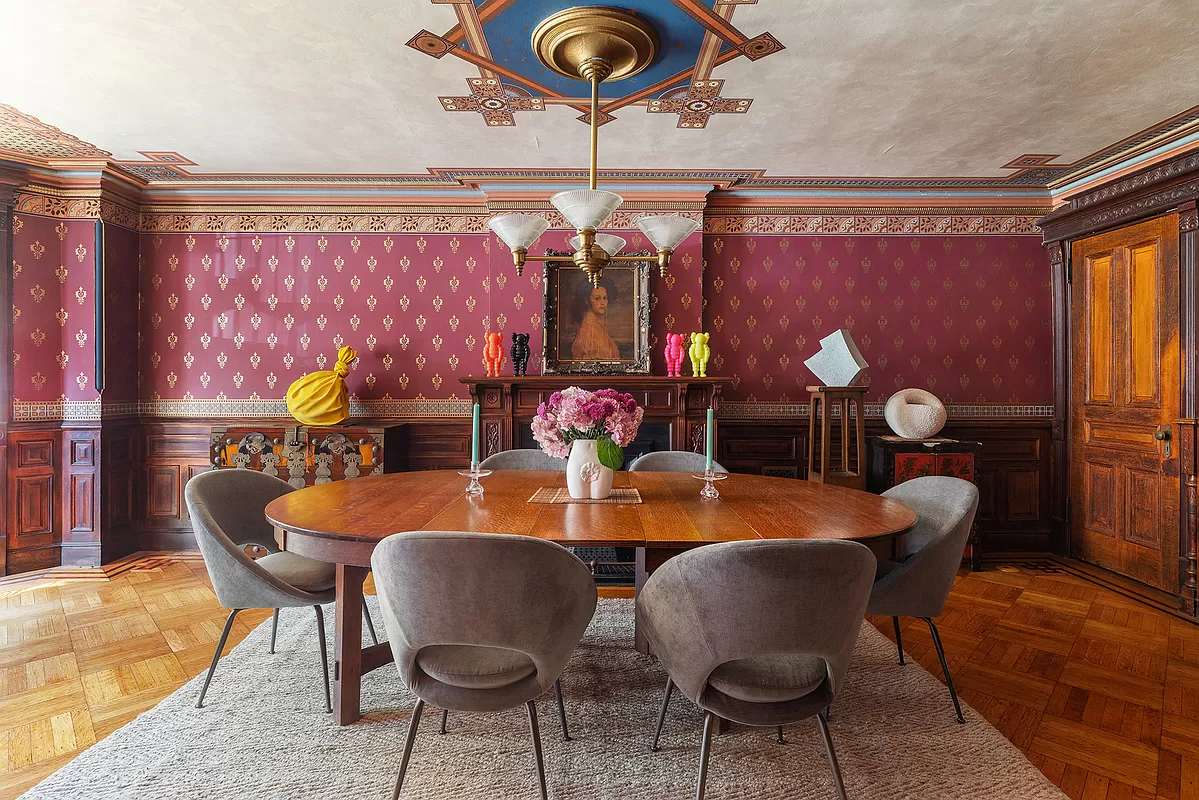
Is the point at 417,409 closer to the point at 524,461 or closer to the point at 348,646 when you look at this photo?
the point at 524,461

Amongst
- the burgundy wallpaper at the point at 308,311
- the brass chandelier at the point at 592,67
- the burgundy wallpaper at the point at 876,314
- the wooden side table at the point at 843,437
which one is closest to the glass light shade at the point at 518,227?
the brass chandelier at the point at 592,67

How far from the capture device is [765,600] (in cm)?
151

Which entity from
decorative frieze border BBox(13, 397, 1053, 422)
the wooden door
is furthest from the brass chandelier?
the wooden door

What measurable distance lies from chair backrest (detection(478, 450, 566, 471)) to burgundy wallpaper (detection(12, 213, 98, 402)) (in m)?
3.27

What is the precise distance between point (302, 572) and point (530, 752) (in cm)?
113

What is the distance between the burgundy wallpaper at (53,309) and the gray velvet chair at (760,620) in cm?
488

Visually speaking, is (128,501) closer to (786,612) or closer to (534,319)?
(534,319)

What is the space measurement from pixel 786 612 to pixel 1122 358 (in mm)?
4161

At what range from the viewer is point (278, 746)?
7.10ft

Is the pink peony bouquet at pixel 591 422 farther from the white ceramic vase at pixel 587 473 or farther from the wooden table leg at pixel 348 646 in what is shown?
the wooden table leg at pixel 348 646

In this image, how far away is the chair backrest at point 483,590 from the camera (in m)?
1.51

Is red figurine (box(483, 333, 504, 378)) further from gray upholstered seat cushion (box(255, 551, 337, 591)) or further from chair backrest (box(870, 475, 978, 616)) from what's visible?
chair backrest (box(870, 475, 978, 616))

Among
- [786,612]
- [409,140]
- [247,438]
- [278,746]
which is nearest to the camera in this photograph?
[786,612]

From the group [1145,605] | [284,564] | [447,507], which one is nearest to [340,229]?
[284,564]
